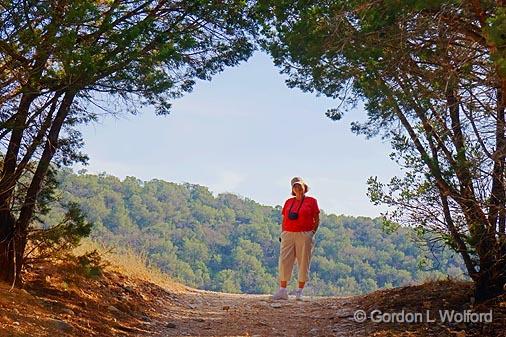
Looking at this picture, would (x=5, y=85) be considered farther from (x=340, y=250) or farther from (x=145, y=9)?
(x=340, y=250)

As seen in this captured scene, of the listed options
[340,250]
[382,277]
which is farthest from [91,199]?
[382,277]

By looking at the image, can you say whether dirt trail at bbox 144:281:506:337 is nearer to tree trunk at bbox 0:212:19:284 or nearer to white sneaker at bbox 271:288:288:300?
white sneaker at bbox 271:288:288:300

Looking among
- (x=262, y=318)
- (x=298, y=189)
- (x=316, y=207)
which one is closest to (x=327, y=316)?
(x=262, y=318)

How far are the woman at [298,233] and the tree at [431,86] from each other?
2.91m

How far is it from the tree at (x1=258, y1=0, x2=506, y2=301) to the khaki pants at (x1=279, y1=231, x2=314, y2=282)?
9.61ft

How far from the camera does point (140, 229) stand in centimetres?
4569

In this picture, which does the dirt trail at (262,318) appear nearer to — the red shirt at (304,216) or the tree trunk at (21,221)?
the red shirt at (304,216)

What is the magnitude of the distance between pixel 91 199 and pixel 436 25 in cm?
3567

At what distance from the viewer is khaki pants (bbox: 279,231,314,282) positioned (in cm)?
984

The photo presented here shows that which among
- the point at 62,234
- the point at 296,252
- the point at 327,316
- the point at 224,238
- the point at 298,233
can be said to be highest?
the point at 224,238

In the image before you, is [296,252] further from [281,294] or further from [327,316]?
[327,316]

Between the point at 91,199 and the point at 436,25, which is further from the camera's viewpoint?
the point at 91,199

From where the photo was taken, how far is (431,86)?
20.1 feet

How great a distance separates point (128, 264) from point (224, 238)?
3504 cm
